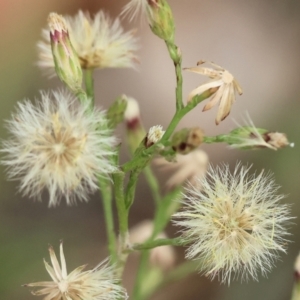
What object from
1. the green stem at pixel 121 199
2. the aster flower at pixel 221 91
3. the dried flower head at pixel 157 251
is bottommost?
the dried flower head at pixel 157 251

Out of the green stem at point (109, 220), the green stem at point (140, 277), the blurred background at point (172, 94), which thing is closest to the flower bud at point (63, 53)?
the green stem at point (109, 220)

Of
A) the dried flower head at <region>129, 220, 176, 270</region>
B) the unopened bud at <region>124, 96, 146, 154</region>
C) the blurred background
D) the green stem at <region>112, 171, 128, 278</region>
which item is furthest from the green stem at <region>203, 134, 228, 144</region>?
the blurred background

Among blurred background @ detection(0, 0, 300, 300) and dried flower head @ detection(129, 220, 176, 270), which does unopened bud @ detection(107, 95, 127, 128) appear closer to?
dried flower head @ detection(129, 220, 176, 270)

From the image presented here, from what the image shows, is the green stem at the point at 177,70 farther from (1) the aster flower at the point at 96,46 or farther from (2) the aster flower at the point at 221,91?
(1) the aster flower at the point at 96,46

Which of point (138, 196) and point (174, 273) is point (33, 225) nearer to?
point (138, 196)

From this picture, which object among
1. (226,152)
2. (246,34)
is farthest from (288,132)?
(246,34)
